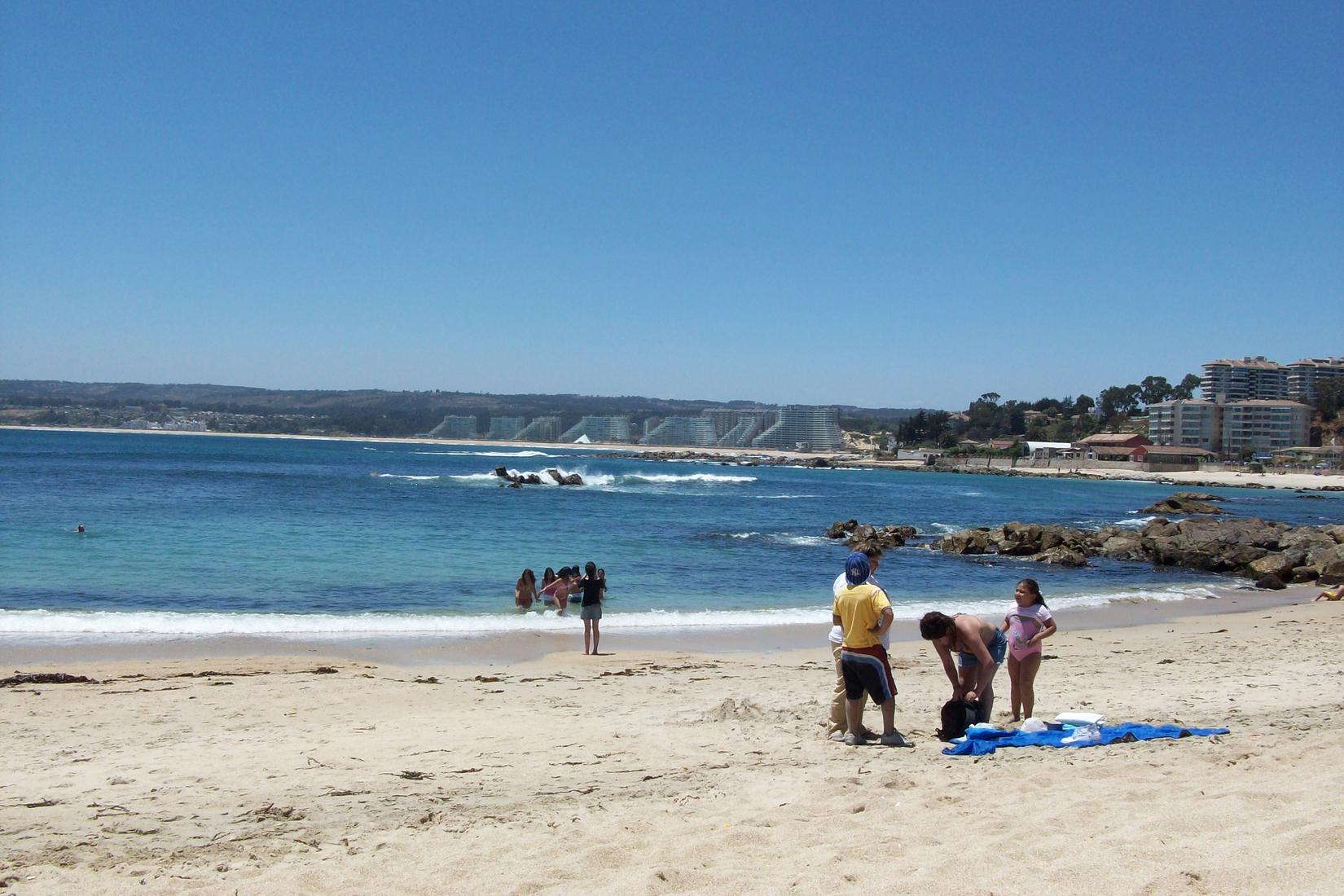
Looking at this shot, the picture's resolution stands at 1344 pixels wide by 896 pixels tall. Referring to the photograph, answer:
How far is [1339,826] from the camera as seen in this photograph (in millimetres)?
4773

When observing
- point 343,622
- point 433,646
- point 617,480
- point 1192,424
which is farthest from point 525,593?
point 1192,424

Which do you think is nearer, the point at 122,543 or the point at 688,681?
the point at 688,681

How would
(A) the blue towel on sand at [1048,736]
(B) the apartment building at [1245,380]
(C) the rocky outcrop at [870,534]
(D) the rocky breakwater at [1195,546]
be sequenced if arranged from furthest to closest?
1. (B) the apartment building at [1245,380]
2. (C) the rocky outcrop at [870,534]
3. (D) the rocky breakwater at [1195,546]
4. (A) the blue towel on sand at [1048,736]

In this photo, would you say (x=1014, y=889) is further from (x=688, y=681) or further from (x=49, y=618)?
(x=49, y=618)

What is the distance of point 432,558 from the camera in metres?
22.6

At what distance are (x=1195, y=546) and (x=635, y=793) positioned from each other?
26937 millimetres

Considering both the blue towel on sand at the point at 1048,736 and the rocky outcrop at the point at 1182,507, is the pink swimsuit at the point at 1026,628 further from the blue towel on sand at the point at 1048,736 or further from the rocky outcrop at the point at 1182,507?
the rocky outcrop at the point at 1182,507

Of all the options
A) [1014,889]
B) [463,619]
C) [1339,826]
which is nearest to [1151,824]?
[1339,826]

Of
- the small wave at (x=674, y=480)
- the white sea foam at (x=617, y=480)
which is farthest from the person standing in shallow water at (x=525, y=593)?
the small wave at (x=674, y=480)

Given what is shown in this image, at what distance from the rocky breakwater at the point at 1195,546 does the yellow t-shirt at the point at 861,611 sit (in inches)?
812

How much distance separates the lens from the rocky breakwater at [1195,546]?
24922 millimetres

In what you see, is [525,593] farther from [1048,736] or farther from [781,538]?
[781,538]

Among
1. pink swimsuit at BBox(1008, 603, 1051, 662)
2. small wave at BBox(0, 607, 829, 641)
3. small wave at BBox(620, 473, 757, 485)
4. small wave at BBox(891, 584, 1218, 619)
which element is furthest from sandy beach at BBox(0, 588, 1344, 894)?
small wave at BBox(620, 473, 757, 485)

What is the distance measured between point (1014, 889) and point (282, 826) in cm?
387
